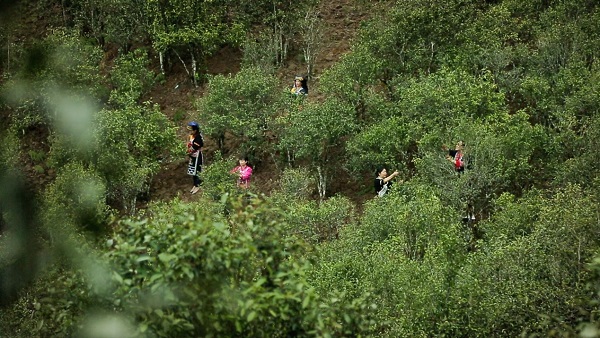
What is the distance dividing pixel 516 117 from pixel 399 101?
7.67ft

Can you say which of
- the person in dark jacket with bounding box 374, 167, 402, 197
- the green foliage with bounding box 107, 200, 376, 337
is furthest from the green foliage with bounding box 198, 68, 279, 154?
the green foliage with bounding box 107, 200, 376, 337

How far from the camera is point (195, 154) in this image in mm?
17812

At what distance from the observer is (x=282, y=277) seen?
6.95m

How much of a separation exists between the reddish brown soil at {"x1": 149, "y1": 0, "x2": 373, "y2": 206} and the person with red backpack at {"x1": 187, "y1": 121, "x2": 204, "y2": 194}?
1.11 feet

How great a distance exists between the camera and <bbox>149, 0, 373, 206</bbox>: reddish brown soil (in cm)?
1794

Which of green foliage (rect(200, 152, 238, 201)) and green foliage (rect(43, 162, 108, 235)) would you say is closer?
green foliage (rect(43, 162, 108, 235))

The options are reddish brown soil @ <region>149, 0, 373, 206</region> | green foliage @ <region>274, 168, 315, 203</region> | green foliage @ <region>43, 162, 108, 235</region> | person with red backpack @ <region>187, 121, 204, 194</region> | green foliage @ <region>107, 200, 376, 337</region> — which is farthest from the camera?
reddish brown soil @ <region>149, 0, 373, 206</region>

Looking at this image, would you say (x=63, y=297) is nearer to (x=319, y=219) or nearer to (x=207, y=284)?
(x=207, y=284)

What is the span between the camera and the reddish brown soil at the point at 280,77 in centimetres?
1794

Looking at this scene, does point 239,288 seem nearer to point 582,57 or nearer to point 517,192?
point 517,192

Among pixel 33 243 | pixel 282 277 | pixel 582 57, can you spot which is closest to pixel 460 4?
pixel 582 57

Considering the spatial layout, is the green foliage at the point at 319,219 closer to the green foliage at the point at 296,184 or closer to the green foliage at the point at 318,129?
the green foliage at the point at 296,184

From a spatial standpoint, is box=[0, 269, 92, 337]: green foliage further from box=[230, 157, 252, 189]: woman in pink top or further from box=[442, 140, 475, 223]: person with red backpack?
box=[230, 157, 252, 189]: woman in pink top

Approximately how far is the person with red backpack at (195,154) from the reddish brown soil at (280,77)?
1.11ft
